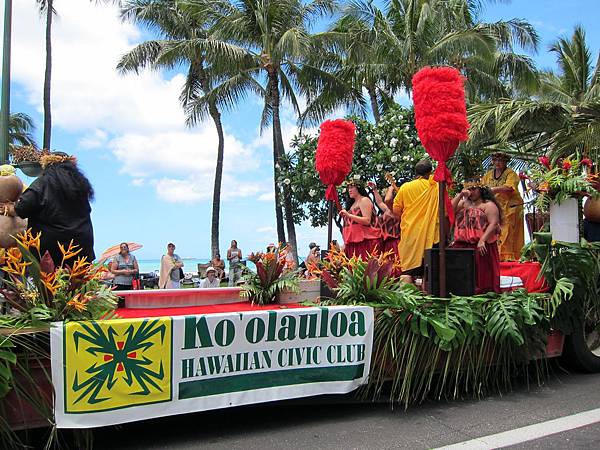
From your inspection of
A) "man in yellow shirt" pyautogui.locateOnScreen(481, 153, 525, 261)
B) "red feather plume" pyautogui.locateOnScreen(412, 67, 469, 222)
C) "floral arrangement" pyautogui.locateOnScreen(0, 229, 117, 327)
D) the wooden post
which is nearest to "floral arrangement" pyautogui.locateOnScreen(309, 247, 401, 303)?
the wooden post

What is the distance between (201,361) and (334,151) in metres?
3.67

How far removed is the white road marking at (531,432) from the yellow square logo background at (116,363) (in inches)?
73.1

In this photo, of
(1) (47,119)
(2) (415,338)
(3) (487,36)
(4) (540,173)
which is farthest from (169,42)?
(2) (415,338)

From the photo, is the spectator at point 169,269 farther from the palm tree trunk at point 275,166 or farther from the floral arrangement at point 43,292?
the palm tree trunk at point 275,166

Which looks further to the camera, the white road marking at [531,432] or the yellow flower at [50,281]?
the white road marking at [531,432]

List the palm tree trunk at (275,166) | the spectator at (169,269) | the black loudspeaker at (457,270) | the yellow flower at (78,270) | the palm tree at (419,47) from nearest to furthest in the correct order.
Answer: the yellow flower at (78,270) → the black loudspeaker at (457,270) → the spectator at (169,269) → the palm tree at (419,47) → the palm tree trunk at (275,166)

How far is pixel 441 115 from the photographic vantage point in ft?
16.4

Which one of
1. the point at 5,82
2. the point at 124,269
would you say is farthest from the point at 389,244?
the point at 5,82

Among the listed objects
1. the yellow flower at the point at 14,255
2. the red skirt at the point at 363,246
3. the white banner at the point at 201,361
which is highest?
the red skirt at the point at 363,246

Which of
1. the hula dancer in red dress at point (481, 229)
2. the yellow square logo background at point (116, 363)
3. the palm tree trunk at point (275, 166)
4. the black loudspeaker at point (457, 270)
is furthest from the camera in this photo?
the palm tree trunk at point (275, 166)

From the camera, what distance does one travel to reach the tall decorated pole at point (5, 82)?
8773mm

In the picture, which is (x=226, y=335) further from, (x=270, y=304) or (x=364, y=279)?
(x=270, y=304)

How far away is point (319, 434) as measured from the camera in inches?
152

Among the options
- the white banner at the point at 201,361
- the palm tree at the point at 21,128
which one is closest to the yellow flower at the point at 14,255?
the white banner at the point at 201,361
